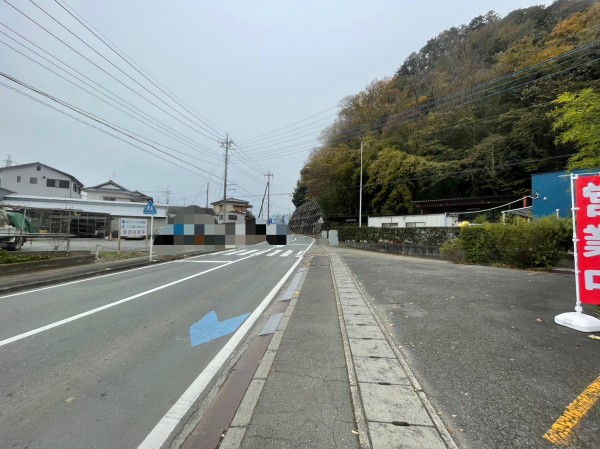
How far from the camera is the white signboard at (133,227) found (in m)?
16.3

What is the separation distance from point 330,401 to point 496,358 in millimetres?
2210

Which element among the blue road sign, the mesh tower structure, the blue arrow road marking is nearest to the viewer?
the blue arrow road marking

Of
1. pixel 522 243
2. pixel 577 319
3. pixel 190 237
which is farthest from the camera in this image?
pixel 190 237

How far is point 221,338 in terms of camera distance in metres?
4.62

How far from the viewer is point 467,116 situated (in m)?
31.8

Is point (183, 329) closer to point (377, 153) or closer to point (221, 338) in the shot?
point (221, 338)

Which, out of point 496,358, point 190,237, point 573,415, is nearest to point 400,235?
point 190,237

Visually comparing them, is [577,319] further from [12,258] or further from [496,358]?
[12,258]

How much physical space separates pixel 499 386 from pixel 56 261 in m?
13.5

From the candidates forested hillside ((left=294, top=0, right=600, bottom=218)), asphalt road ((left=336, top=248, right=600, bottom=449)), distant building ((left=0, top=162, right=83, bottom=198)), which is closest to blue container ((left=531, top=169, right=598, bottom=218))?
forested hillside ((left=294, top=0, right=600, bottom=218))

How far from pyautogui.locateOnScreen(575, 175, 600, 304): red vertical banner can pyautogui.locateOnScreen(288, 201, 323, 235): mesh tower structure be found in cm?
5537

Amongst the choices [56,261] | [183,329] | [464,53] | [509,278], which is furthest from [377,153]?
[183,329]

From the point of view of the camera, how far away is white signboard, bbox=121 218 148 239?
16.3 m

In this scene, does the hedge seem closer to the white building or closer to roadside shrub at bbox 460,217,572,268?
roadside shrub at bbox 460,217,572,268
